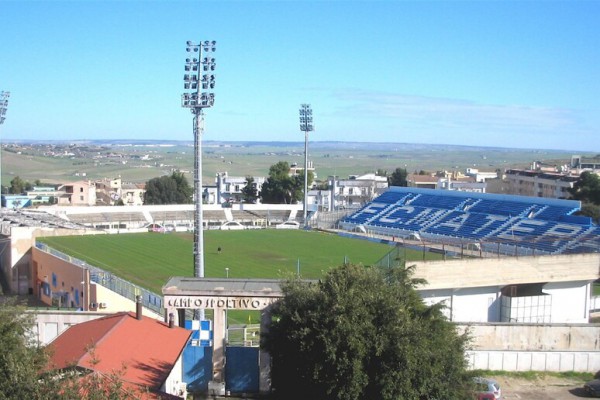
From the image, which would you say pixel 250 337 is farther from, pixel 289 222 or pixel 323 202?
pixel 323 202

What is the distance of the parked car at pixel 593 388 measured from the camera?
18469 millimetres

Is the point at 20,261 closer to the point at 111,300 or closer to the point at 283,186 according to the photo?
the point at 111,300

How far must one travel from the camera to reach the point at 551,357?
20.5 meters

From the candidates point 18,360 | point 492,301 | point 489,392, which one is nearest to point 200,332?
point 18,360

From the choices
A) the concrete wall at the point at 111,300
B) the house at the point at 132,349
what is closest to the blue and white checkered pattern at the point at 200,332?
the house at the point at 132,349

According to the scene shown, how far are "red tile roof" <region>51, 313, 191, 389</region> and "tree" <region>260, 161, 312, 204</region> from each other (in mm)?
66054

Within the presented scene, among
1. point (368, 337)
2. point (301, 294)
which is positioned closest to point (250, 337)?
point (301, 294)

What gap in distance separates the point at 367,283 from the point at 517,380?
26.5ft

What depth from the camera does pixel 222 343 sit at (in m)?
16.1

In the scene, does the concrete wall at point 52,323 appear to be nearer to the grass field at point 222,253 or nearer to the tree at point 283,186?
the grass field at point 222,253

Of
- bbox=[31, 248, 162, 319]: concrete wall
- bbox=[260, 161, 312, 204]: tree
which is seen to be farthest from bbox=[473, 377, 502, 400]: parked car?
bbox=[260, 161, 312, 204]: tree

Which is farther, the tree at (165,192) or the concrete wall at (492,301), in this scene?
the tree at (165,192)

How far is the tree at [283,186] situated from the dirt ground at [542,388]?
63.9m

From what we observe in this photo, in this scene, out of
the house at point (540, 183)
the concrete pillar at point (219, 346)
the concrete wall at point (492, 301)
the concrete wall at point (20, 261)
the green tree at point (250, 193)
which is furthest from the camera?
the green tree at point (250, 193)
